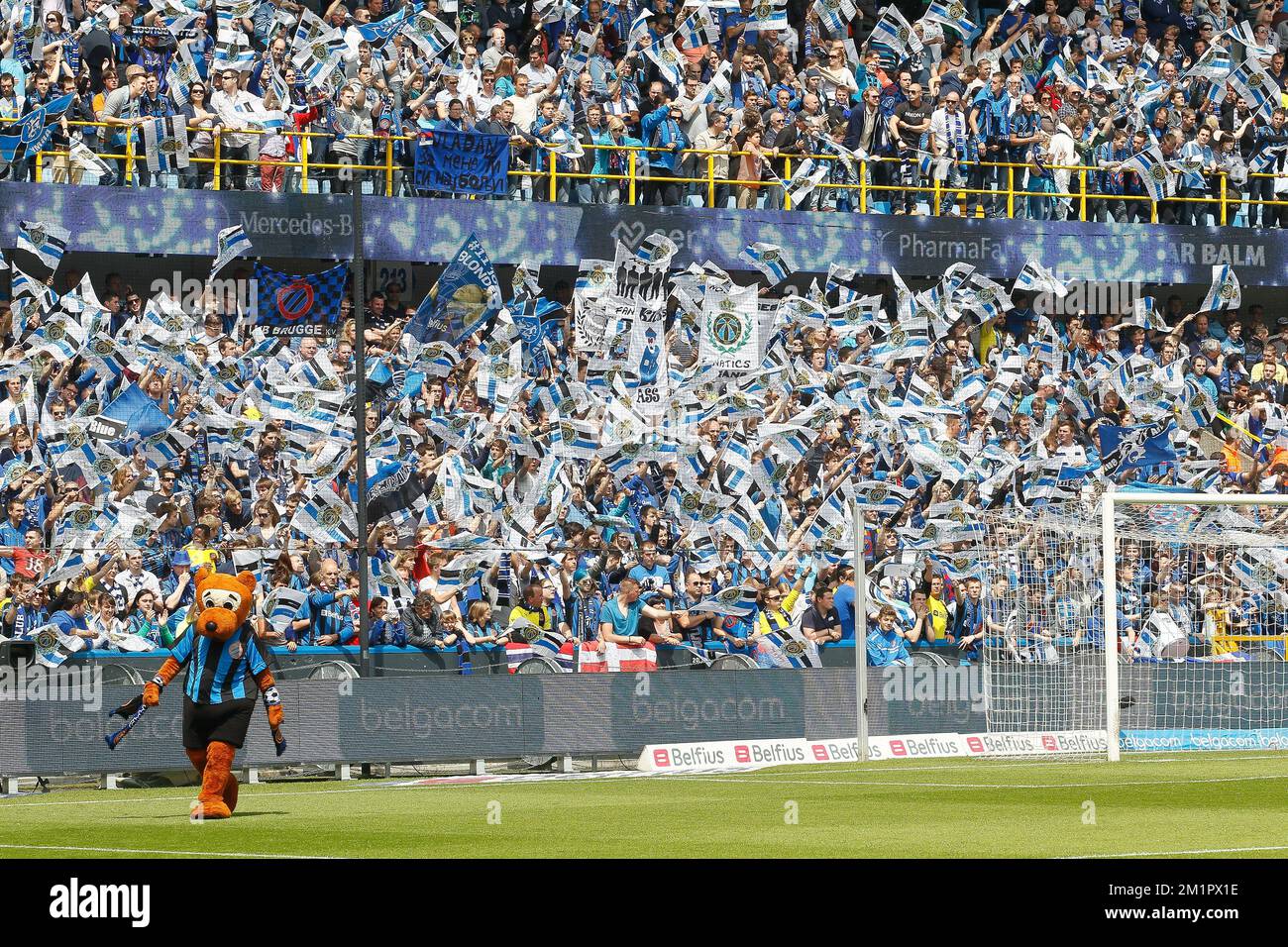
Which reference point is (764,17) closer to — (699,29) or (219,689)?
(699,29)

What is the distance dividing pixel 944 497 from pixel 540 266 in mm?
5460

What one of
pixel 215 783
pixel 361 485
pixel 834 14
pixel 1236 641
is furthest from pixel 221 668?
pixel 834 14

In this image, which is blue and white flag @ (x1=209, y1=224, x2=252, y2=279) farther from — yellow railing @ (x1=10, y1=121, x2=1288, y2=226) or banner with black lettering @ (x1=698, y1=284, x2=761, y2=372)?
banner with black lettering @ (x1=698, y1=284, x2=761, y2=372)

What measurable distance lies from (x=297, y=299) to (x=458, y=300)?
1.71 metres

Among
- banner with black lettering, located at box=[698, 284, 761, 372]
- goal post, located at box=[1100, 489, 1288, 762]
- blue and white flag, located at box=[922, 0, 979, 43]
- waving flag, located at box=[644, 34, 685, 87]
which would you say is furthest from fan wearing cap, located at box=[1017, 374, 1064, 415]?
waving flag, located at box=[644, 34, 685, 87]

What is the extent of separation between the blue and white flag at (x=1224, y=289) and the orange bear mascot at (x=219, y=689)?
17.3 metres

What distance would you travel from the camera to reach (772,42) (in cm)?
2644

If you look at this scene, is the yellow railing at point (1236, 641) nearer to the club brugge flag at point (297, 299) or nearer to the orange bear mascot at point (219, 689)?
the club brugge flag at point (297, 299)

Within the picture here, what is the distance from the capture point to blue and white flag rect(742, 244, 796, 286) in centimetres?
2544

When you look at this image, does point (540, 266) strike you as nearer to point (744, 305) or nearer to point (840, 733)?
point (744, 305)

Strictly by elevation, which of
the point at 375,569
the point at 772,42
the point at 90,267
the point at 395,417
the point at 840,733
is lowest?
the point at 840,733

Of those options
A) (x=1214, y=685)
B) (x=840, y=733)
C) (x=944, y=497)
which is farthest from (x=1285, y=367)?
(x=840, y=733)

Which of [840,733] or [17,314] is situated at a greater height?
[17,314]

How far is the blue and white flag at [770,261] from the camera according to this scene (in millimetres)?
25438
